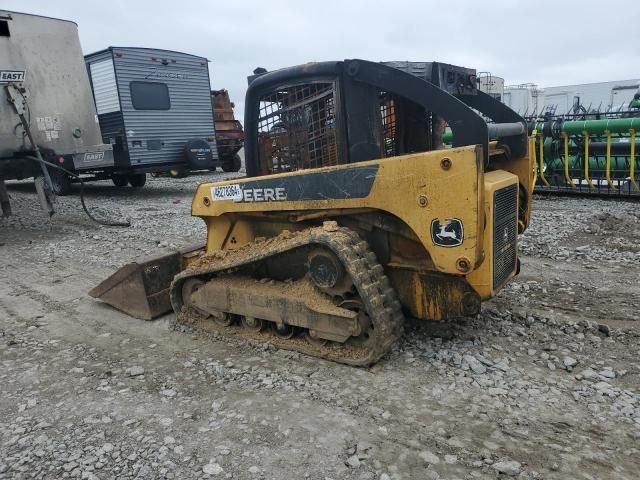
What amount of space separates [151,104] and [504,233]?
457 inches

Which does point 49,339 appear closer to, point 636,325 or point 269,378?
point 269,378

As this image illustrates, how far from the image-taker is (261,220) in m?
4.52

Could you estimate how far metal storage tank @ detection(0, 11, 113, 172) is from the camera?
8.34 meters

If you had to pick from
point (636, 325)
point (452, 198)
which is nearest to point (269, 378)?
point (452, 198)

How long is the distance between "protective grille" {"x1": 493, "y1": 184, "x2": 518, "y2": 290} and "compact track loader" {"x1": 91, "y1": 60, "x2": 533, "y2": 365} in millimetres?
15

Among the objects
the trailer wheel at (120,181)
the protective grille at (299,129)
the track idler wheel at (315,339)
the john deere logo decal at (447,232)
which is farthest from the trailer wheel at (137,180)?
the john deere logo decal at (447,232)

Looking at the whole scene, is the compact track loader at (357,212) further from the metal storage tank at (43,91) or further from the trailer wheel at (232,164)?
the trailer wheel at (232,164)

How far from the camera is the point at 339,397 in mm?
3303

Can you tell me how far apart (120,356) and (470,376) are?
2726 millimetres

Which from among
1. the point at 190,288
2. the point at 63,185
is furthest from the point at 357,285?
the point at 63,185

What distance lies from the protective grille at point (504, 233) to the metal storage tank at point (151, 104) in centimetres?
1099

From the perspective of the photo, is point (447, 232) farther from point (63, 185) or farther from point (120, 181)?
point (120, 181)

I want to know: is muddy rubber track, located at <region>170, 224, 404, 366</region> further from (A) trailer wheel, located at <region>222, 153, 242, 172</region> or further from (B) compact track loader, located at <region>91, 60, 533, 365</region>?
(A) trailer wheel, located at <region>222, 153, 242, 172</region>

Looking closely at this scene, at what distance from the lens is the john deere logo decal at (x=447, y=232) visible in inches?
126
